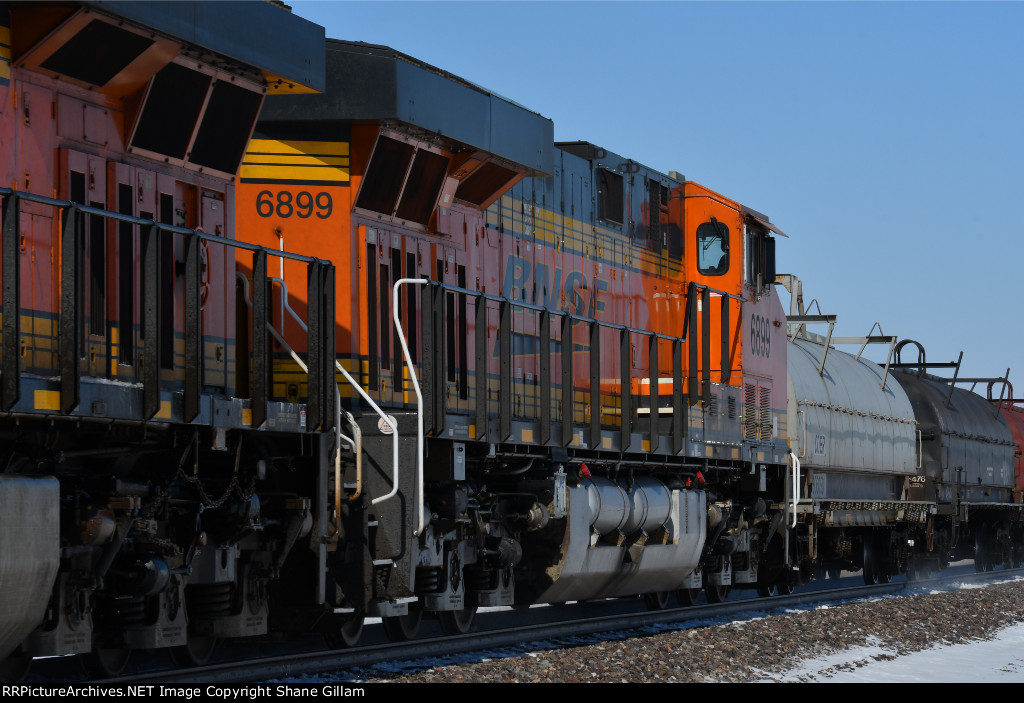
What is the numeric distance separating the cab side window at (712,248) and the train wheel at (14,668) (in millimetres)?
9715

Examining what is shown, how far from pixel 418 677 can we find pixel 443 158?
4263 millimetres

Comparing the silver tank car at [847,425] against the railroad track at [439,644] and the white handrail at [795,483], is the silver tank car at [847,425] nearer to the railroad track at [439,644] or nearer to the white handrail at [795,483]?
the white handrail at [795,483]

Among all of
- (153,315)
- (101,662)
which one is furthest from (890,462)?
(153,315)

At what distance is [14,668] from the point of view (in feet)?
24.4

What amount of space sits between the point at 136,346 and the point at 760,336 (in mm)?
9705

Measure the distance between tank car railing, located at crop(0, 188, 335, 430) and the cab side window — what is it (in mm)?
7348

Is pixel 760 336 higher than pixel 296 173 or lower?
lower

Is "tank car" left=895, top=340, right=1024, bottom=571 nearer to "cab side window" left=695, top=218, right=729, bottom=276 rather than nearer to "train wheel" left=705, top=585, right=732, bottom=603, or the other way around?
"train wheel" left=705, top=585, right=732, bottom=603

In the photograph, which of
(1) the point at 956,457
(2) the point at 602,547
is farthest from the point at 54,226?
(1) the point at 956,457

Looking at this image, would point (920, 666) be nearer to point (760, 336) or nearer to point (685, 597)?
point (685, 597)

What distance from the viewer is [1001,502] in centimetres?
2641

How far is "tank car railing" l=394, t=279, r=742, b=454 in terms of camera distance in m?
10.1

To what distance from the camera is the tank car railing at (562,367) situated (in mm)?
10102

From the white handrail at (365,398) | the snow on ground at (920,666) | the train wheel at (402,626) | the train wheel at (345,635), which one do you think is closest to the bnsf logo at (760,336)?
the snow on ground at (920,666)
